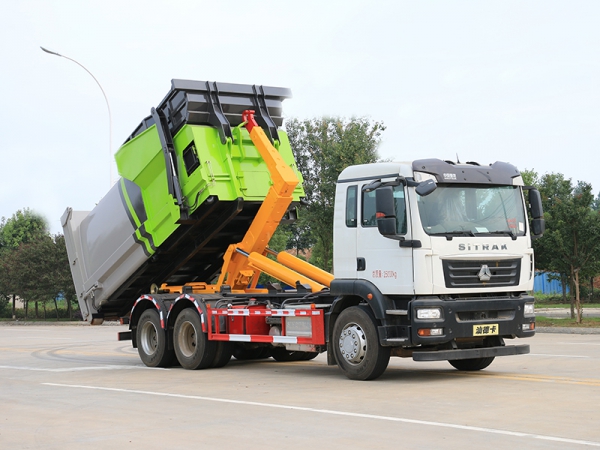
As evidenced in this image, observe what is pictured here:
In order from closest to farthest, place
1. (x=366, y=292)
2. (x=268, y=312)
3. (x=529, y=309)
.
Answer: (x=366, y=292), (x=529, y=309), (x=268, y=312)

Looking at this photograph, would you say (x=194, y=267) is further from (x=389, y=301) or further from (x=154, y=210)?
(x=389, y=301)

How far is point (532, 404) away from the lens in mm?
9719

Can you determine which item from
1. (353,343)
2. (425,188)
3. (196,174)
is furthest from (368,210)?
(196,174)

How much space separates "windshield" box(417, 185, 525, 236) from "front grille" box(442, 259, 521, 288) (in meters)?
0.42

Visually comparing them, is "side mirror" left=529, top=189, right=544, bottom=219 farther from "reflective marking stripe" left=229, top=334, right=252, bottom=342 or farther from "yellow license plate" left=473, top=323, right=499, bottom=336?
"reflective marking stripe" left=229, top=334, right=252, bottom=342

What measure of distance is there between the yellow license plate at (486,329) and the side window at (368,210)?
1.99 meters

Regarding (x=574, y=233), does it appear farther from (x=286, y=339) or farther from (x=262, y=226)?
(x=286, y=339)

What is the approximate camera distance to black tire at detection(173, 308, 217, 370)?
15188 mm

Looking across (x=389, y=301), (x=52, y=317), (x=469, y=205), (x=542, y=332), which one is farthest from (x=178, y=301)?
(x=52, y=317)

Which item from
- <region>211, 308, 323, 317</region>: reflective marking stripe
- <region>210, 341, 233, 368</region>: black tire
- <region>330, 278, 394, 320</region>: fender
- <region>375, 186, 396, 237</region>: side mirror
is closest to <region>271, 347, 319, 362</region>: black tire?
<region>210, 341, 233, 368</region>: black tire

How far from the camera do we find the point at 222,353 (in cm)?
1542

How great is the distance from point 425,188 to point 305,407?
11.9ft

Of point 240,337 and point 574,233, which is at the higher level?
point 574,233

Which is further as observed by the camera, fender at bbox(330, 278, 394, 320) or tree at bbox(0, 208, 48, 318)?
tree at bbox(0, 208, 48, 318)
